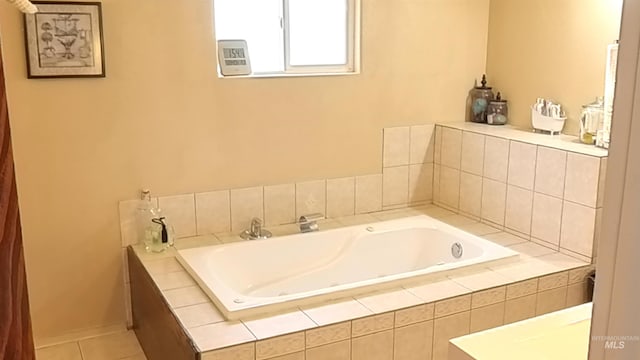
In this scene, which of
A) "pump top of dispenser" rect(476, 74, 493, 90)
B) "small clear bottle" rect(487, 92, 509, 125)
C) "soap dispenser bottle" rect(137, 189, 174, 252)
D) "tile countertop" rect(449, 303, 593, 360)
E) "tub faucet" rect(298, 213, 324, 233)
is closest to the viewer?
"tile countertop" rect(449, 303, 593, 360)

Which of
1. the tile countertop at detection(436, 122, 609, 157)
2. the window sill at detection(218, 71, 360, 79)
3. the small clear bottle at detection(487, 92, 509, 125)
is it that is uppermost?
→ the window sill at detection(218, 71, 360, 79)

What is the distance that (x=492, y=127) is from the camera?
12.2 feet

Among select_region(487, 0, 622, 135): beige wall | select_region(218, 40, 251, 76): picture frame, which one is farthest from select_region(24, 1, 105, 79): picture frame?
select_region(487, 0, 622, 135): beige wall

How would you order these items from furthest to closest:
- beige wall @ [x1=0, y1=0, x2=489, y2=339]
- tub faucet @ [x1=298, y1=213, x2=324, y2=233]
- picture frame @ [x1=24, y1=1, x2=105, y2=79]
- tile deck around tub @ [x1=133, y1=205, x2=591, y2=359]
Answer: tub faucet @ [x1=298, y1=213, x2=324, y2=233]
beige wall @ [x1=0, y1=0, x2=489, y2=339]
picture frame @ [x1=24, y1=1, x2=105, y2=79]
tile deck around tub @ [x1=133, y1=205, x2=591, y2=359]

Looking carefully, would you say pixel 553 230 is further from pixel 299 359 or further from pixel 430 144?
pixel 299 359

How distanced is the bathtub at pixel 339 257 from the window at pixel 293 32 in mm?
944

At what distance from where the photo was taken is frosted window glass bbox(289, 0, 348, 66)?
3465 millimetres

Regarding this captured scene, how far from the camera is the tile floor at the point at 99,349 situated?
2.93 meters

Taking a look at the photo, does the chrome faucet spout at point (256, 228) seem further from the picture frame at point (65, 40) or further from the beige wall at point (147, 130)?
the picture frame at point (65, 40)

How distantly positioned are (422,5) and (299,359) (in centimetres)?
229

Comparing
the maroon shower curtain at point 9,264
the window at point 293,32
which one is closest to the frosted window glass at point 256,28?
the window at point 293,32

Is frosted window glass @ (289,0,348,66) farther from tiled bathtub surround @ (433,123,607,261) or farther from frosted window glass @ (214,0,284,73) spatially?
tiled bathtub surround @ (433,123,607,261)

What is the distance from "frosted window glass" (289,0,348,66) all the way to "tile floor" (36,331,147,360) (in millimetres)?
1708

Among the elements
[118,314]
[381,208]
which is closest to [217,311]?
[118,314]
